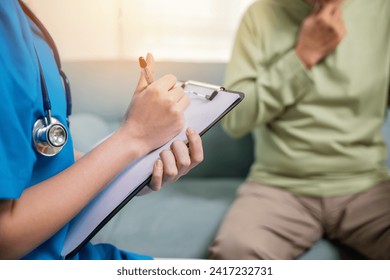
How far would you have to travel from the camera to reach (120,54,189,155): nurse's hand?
0.42 metres

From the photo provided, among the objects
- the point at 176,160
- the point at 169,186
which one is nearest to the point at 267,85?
the point at 169,186

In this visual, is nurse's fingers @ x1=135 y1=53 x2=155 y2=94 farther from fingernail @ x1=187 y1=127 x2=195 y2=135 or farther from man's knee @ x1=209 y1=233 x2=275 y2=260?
man's knee @ x1=209 y1=233 x2=275 y2=260

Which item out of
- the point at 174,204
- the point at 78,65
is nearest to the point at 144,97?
the point at 78,65

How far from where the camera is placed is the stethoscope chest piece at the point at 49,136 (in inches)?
14.9

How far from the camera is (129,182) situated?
0.42 meters

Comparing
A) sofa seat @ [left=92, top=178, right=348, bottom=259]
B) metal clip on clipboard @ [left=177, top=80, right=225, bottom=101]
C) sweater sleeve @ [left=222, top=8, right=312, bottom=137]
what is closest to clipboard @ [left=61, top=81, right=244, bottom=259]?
metal clip on clipboard @ [left=177, top=80, right=225, bottom=101]

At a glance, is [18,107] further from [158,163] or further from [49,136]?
[158,163]

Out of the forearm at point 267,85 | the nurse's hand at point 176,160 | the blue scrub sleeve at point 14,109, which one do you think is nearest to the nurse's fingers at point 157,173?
the nurse's hand at point 176,160

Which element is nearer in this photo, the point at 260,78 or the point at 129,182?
the point at 129,182

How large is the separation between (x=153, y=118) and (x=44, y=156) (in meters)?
0.11

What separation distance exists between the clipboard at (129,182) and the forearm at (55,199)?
2 cm

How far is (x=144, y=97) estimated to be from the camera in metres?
0.43

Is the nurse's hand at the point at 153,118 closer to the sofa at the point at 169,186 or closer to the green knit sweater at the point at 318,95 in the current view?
the sofa at the point at 169,186
